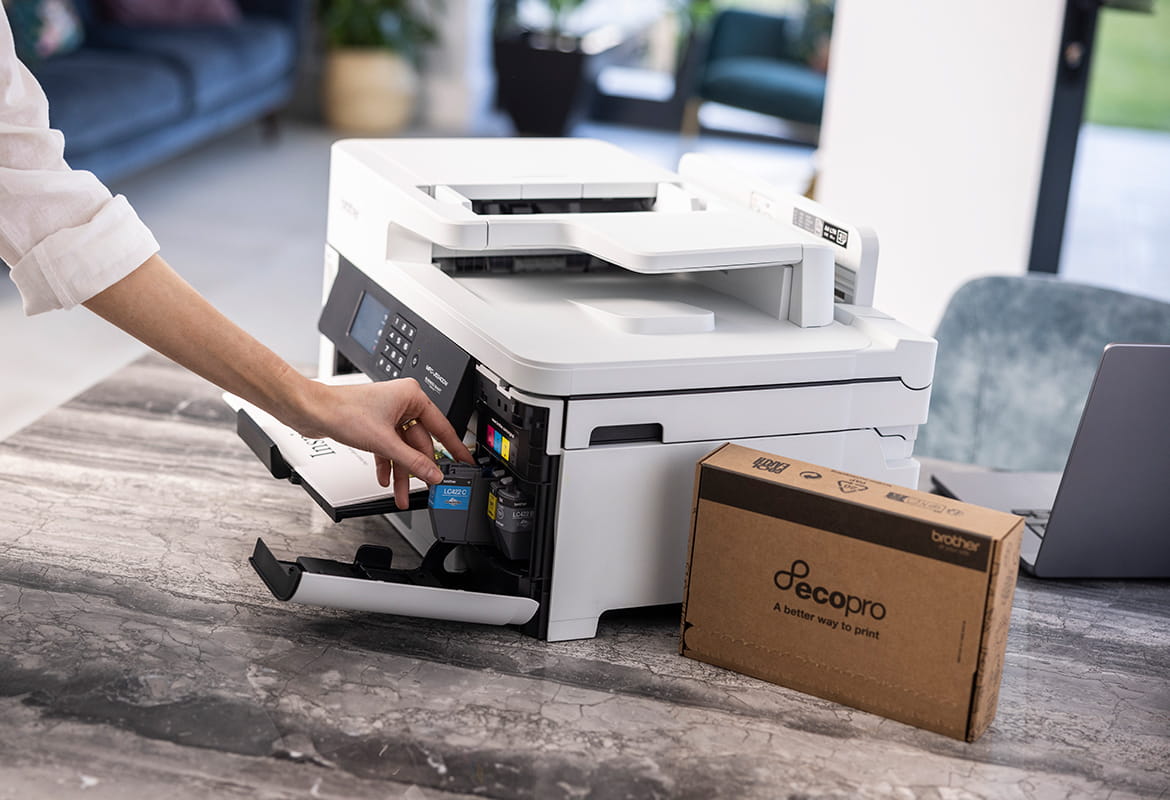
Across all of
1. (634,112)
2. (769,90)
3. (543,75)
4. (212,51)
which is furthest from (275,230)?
(634,112)

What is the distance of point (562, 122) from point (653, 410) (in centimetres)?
559

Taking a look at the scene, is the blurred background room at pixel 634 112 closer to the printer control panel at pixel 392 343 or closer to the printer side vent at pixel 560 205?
the printer control panel at pixel 392 343

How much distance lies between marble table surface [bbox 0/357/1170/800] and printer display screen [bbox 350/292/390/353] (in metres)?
0.21

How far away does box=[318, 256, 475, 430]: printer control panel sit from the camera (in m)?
1.23

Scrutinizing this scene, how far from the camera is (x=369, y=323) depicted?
1.43 metres

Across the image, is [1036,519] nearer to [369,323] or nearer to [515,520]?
[515,520]

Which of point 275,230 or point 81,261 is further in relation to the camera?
point 275,230

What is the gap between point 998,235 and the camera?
325 cm

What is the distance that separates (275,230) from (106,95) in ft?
2.66

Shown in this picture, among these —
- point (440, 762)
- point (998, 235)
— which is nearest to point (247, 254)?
point (998, 235)

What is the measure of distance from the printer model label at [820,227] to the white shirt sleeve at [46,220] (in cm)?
71

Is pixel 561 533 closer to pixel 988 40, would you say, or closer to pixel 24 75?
pixel 24 75

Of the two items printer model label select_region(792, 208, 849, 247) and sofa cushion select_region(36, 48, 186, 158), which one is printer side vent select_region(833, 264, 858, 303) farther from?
sofa cushion select_region(36, 48, 186, 158)

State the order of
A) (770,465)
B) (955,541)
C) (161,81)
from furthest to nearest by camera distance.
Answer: (161,81) → (770,465) → (955,541)
